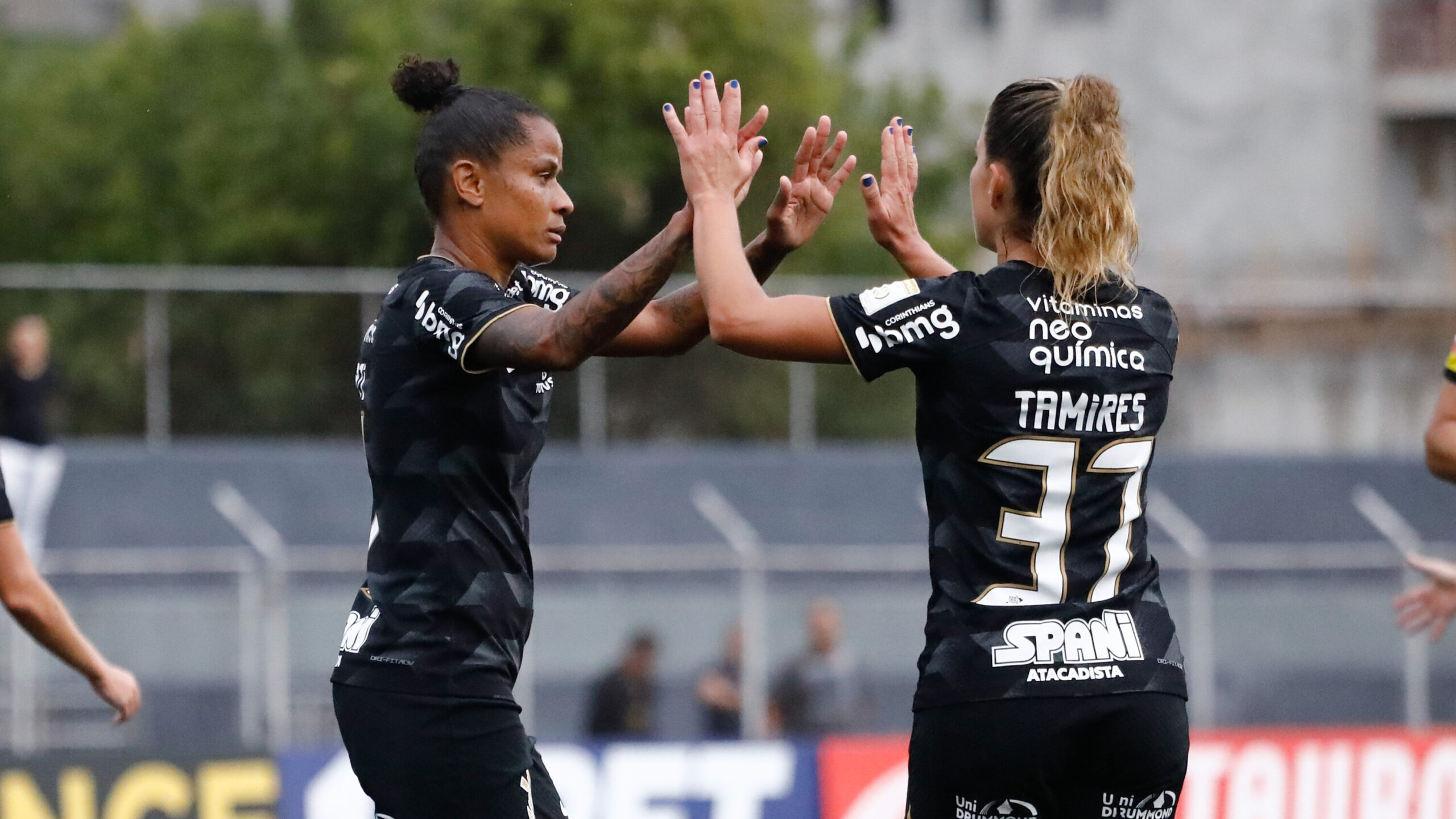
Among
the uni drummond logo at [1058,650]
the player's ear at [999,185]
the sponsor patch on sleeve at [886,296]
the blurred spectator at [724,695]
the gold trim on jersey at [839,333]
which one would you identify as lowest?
the blurred spectator at [724,695]

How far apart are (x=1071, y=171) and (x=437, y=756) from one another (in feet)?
5.87

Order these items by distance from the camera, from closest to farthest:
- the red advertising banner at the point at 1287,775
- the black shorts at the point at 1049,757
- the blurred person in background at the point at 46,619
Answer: the black shorts at the point at 1049,757 → the blurred person in background at the point at 46,619 → the red advertising banner at the point at 1287,775

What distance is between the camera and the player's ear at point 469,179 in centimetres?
435

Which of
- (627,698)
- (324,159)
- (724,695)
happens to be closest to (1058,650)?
(627,698)

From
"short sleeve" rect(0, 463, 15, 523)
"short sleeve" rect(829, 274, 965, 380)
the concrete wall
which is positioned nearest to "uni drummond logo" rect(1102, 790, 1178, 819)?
"short sleeve" rect(829, 274, 965, 380)

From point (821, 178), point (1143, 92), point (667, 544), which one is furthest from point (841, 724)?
point (1143, 92)

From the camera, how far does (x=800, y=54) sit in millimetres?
23359

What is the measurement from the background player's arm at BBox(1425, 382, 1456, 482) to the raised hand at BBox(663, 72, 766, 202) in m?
2.17

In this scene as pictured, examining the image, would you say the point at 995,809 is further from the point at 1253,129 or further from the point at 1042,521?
the point at 1253,129

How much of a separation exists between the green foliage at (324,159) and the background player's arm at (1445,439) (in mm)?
12324

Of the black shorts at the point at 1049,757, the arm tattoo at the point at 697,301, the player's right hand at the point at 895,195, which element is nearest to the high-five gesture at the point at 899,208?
the player's right hand at the point at 895,195

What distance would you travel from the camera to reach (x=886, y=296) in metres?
3.85

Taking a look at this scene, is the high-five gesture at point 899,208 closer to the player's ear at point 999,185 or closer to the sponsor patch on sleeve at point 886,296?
the player's ear at point 999,185

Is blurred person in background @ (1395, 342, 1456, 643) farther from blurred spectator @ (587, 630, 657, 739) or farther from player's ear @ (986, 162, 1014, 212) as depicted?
blurred spectator @ (587, 630, 657, 739)
